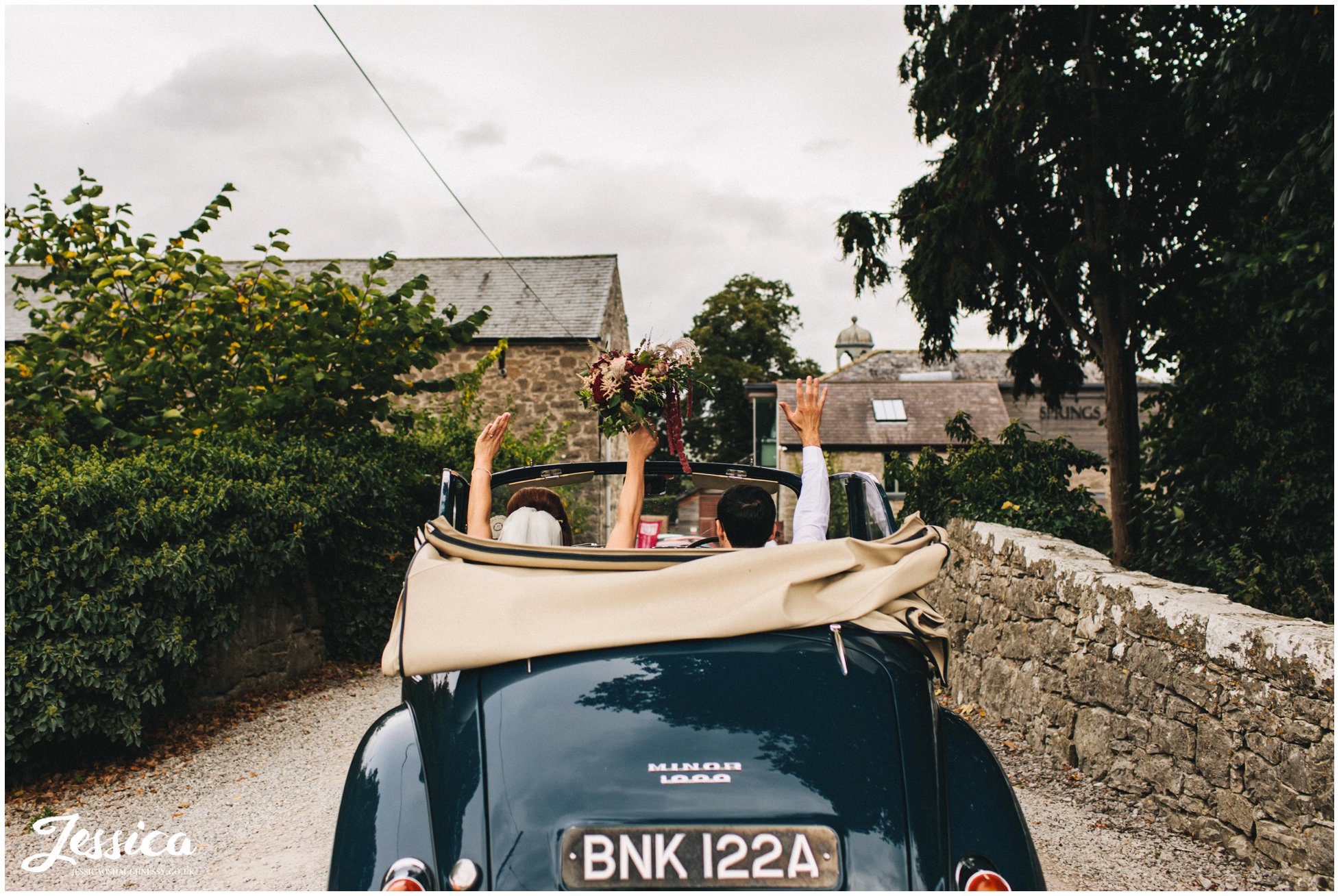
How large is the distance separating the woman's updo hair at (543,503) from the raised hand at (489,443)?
503mm

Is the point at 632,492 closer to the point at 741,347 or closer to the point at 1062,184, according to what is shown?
the point at 1062,184

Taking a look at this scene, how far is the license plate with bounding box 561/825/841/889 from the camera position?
2104mm

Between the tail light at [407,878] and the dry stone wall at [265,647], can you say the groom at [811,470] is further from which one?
the dry stone wall at [265,647]

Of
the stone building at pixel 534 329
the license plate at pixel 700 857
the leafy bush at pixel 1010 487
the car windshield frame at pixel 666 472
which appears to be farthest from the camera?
the stone building at pixel 534 329

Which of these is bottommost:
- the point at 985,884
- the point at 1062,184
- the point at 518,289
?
the point at 985,884

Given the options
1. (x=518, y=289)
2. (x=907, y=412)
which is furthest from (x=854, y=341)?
(x=518, y=289)

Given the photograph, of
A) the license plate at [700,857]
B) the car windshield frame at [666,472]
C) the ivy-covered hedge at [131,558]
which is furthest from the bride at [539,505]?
the ivy-covered hedge at [131,558]

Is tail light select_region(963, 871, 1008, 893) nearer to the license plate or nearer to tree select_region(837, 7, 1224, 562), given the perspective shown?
the license plate

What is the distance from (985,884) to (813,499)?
59.8 inches

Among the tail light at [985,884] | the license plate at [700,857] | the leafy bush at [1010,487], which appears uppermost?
the leafy bush at [1010,487]

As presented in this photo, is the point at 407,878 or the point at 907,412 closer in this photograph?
the point at 407,878

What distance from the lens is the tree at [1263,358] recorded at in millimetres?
6145

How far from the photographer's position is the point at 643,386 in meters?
3.52

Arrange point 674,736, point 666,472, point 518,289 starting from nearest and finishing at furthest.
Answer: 1. point 674,736
2. point 666,472
3. point 518,289
